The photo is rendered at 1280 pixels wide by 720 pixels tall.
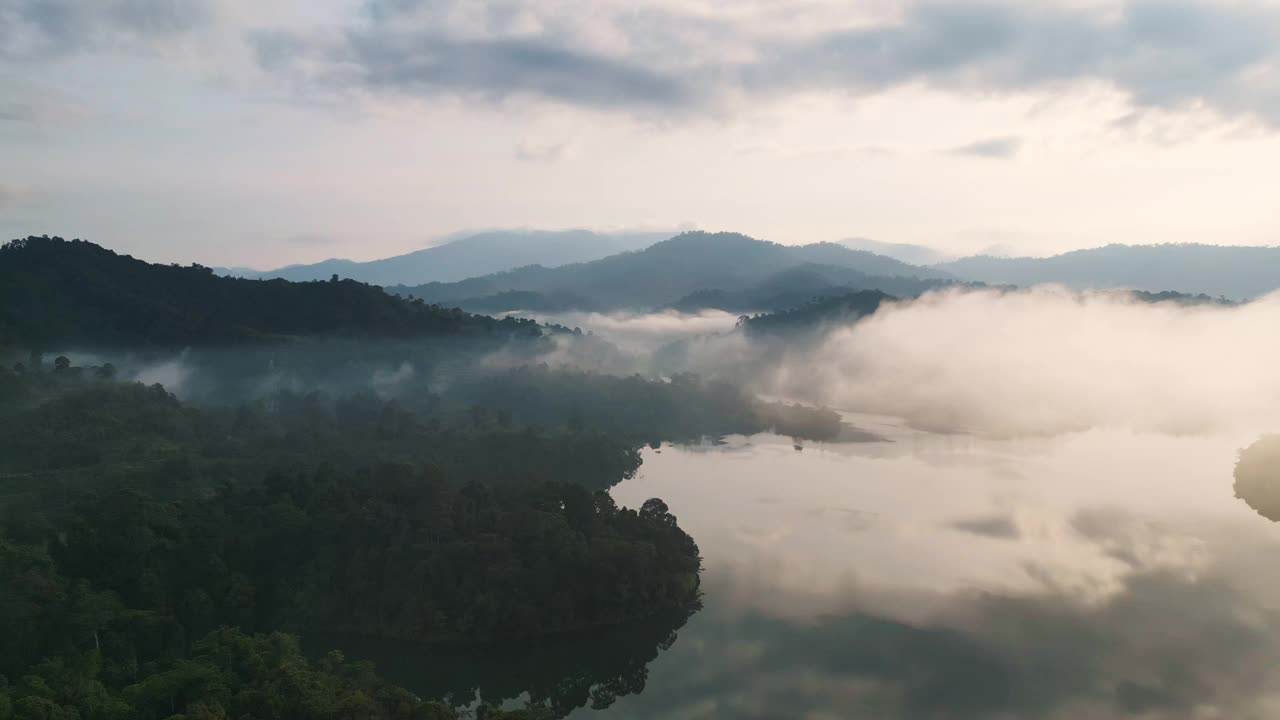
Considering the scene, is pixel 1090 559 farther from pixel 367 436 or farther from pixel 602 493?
pixel 367 436

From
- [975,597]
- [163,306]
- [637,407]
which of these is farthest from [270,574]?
[163,306]

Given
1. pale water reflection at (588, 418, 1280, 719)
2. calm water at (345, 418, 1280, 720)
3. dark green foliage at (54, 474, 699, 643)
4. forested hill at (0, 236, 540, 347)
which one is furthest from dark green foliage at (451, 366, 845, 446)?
dark green foliage at (54, 474, 699, 643)

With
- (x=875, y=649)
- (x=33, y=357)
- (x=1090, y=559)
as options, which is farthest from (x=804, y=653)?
(x=33, y=357)

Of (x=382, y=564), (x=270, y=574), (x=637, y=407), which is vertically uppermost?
(x=382, y=564)

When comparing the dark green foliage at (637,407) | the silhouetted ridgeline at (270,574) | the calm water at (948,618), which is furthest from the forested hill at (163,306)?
the calm water at (948,618)

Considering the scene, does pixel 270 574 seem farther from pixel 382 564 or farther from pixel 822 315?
pixel 822 315

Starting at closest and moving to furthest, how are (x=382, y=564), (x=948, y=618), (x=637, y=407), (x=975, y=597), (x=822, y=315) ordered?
(x=948, y=618), (x=382, y=564), (x=975, y=597), (x=637, y=407), (x=822, y=315)

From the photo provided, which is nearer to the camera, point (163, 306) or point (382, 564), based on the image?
point (382, 564)

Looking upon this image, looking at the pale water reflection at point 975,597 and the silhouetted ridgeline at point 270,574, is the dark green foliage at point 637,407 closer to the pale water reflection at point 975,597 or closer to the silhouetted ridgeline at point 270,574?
the pale water reflection at point 975,597
